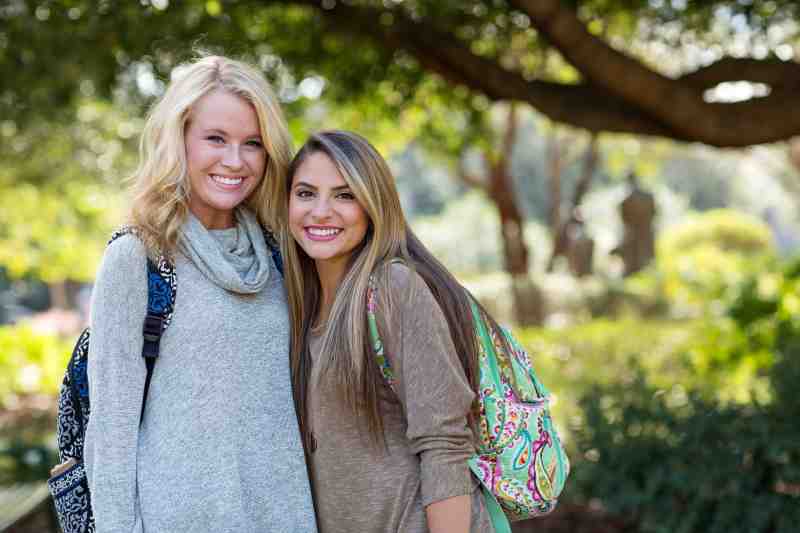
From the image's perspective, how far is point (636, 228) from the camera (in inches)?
653

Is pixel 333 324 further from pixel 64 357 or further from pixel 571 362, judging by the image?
pixel 64 357

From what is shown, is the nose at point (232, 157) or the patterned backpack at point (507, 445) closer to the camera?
the patterned backpack at point (507, 445)

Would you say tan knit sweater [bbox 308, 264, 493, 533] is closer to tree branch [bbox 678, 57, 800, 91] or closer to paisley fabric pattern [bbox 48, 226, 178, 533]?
paisley fabric pattern [bbox 48, 226, 178, 533]

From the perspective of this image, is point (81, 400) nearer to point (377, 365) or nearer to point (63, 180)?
point (377, 365)

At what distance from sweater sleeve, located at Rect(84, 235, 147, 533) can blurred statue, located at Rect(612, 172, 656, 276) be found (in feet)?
48.4

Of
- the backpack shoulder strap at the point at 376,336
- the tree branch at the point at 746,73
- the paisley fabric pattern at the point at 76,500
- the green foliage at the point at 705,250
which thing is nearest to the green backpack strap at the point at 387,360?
the backpack shoulder strap at the point at 376,336

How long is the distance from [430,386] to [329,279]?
498 mm

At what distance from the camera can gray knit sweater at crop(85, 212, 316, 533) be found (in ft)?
7.30

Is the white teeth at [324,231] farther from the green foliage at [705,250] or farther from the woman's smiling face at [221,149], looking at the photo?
the green foliage at [705,250]

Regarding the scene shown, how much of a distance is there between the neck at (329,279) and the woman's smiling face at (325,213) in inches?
1.9

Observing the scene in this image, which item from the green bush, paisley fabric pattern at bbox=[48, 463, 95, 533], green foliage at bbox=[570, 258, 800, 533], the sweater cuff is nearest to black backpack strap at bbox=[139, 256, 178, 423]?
paisley fabric pattern at bbox=[48, 463, 95, 533]

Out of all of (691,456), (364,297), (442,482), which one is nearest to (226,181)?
(364,297)

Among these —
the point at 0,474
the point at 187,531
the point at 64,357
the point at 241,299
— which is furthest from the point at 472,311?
the point at 64,357

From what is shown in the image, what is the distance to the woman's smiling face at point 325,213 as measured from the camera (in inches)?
95.7
